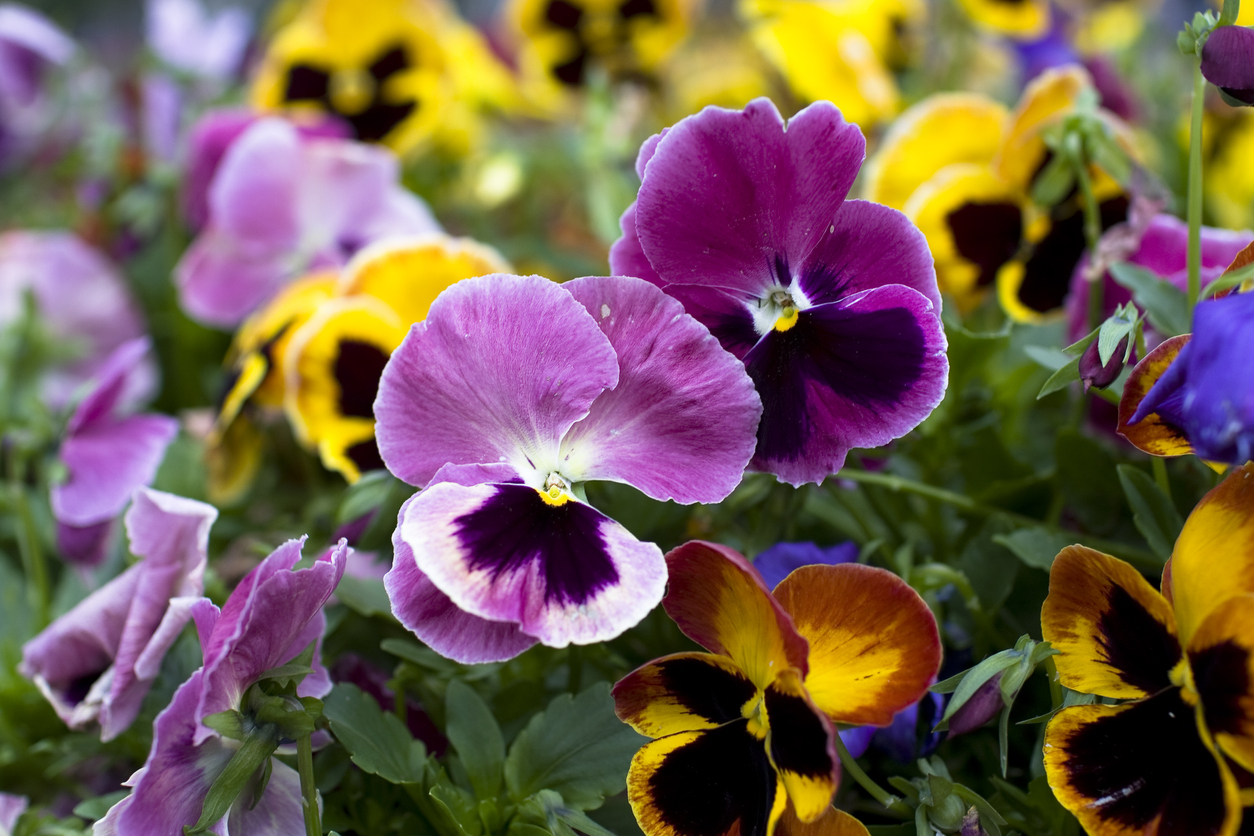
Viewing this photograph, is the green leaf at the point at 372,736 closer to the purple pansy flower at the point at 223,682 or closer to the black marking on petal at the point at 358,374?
the purple pansy flower at the point at 223,682

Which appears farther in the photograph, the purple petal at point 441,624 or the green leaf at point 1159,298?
the green leaf at point 1159,298

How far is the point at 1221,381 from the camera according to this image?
34 centimetres

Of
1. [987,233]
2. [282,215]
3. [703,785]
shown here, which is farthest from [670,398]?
[282,215]

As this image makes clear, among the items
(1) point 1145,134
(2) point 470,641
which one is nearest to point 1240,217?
(1) point 1145,134

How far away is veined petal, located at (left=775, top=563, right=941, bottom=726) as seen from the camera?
0.41 metres

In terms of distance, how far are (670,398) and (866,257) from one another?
11 cm

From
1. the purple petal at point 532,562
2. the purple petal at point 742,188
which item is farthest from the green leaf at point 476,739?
the purple petal at point 742,188

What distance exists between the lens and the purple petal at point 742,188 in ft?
1.37

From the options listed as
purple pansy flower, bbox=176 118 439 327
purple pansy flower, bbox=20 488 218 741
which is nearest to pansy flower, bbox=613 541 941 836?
purple pansy flower, bbox=20 488 218 741

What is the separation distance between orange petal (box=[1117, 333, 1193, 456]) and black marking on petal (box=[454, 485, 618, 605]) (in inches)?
8.9

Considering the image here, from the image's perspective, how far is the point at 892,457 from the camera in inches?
24.8

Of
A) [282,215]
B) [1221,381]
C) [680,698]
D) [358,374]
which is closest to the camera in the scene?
[1221,381]

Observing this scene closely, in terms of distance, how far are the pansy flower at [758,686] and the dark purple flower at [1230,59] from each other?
0.25 meters

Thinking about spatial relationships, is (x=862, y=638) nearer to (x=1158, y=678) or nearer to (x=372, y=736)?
(x=1158, y=678)
